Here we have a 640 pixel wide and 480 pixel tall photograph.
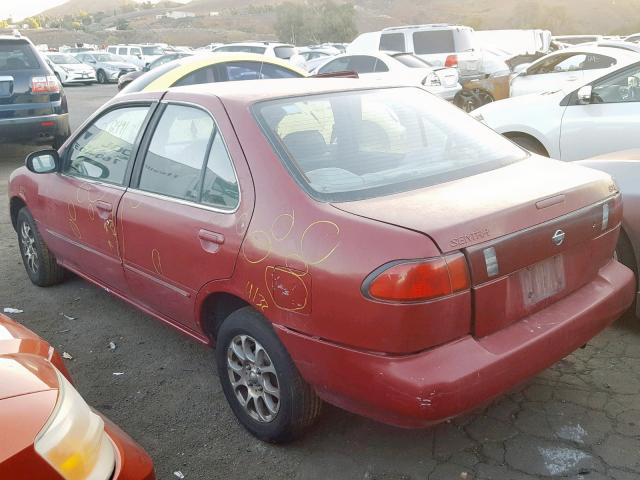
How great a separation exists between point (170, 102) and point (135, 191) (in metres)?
0.51

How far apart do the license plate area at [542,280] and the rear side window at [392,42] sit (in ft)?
46.2

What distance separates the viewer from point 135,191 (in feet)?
11.6

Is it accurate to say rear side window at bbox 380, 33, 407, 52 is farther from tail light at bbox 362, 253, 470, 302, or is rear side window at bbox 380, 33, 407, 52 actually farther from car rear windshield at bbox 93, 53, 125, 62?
car rear windshield at bbox 93, 53, 125, 62

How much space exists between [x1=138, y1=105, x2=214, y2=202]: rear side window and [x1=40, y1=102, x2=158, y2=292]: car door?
18 cm

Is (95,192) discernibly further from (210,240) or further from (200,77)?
(200,77)

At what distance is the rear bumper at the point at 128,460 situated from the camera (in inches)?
77.9

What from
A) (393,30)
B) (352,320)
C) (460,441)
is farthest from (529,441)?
(393,30)

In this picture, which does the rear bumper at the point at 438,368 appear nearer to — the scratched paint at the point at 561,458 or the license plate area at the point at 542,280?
the license plate area at the point at 542,280

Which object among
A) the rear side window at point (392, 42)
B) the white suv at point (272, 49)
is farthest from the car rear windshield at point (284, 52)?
the rear side window at point (392, 42)

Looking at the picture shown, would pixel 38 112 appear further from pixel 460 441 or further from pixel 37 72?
pixel 460 441

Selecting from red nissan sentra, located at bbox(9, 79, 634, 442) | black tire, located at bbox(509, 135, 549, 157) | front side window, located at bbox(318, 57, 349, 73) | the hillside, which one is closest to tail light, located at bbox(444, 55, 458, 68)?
front side window, located at bbox(318, 57, 349, 73)

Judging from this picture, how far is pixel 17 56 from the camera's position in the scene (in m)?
9.71

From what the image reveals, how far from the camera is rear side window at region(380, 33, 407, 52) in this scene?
52.7 ft

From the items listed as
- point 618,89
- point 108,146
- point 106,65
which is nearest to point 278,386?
point 108,146
